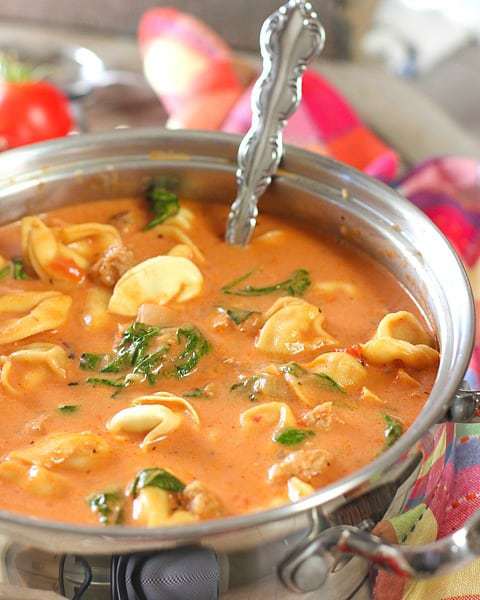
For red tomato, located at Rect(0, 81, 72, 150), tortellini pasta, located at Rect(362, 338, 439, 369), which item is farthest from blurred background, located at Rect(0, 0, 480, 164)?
tortellini pasta, located at Rect(362, 338, 439, 369)

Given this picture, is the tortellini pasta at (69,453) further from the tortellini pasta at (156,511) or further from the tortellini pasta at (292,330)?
the tortellini pasta at (292,330)

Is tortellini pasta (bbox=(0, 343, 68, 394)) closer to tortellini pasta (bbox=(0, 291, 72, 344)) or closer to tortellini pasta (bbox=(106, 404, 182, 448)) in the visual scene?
tortellini pasta (bbox=(0, 291, 72, 344))

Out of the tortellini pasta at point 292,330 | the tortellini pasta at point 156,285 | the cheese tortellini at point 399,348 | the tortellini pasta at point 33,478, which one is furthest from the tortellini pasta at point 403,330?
the tortellini pasta at point 33,478

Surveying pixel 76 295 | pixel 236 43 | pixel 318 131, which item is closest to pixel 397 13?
pixel 236 43

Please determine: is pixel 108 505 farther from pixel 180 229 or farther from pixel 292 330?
pixel 180 229

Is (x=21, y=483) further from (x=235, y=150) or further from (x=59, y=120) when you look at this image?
(x=59, y=120)
